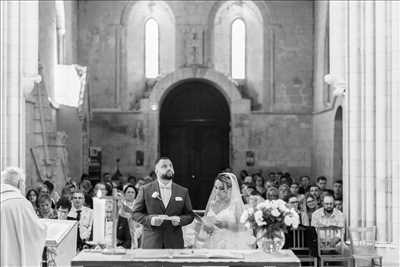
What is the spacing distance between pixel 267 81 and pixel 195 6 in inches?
126

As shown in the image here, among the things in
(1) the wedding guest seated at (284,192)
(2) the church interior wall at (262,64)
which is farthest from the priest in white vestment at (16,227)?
(2) the church interior wall at (262,64)

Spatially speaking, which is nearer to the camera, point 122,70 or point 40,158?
point 40,158

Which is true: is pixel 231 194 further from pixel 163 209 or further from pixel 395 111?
pixel 395 111

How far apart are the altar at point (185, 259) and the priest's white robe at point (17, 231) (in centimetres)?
51

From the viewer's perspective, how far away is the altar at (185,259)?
7.25 m

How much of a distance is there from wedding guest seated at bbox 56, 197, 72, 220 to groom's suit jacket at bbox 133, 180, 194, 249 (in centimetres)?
288

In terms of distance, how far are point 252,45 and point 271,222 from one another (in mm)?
17102

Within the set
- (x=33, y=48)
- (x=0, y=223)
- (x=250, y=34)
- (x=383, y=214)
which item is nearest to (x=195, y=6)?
(x=250, y=34)

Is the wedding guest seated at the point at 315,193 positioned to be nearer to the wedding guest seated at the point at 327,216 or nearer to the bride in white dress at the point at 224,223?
the wedding guest seated at the point at 327,216

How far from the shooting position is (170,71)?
24266mm

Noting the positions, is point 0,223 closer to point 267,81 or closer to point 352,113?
point 352,113

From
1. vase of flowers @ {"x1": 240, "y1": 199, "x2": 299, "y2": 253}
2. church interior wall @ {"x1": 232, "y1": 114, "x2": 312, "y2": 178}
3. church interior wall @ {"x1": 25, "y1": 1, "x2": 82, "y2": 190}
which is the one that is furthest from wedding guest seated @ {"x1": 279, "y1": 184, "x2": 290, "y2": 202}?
church interior wall @ {"x1": 232, "y1": 114, "x2": 312, "y2": 178}

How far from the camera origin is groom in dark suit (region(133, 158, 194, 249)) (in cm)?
862

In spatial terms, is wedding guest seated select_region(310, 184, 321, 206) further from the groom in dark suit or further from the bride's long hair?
the groom in dark suit
